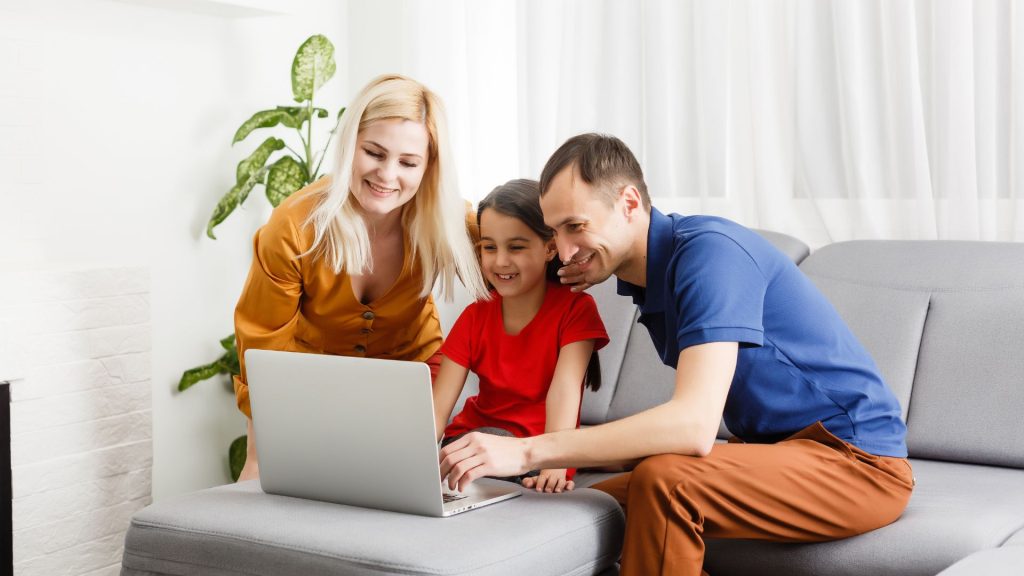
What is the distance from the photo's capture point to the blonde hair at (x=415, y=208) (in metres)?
2.09

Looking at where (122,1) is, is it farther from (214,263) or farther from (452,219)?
(452,219)

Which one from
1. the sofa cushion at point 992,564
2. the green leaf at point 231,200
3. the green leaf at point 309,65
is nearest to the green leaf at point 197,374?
the green leaf at point 231,200

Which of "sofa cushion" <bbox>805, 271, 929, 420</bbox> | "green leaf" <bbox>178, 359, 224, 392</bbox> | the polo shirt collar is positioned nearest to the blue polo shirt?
Answer: the polo shirt collar

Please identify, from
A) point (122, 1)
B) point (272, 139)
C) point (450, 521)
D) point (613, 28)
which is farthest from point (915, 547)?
point (122, 1)

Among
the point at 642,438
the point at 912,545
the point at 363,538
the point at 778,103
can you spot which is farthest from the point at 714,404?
the point at 778,103

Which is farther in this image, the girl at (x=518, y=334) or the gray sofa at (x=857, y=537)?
the girl at (x=518, y=334)

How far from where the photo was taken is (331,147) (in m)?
3.62

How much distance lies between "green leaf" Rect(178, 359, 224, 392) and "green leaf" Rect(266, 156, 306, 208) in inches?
19.9

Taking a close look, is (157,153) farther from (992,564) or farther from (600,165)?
(992,564)

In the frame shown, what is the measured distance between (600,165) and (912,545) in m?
0.76

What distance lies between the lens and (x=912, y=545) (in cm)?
166

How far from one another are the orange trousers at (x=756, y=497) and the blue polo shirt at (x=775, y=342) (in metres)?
0.05

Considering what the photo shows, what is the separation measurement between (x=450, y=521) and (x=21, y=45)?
1814 mm

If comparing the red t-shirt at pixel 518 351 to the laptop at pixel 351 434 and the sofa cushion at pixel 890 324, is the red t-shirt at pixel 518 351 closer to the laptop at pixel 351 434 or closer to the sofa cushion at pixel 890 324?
the laptop at pixel 351 434
